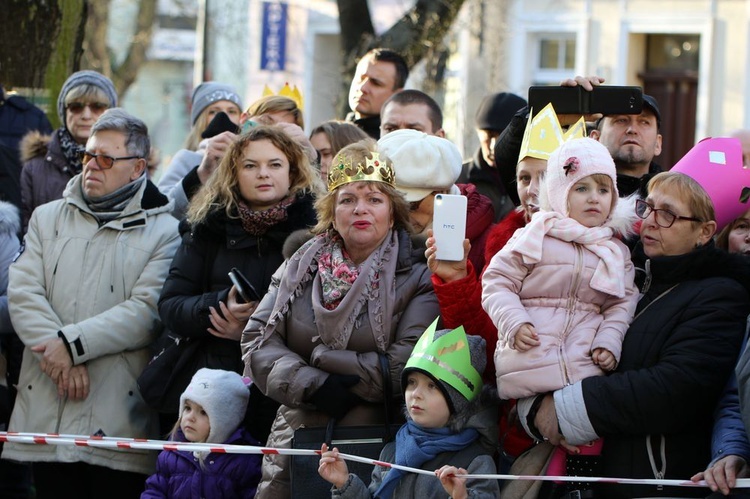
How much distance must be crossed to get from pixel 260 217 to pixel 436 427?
1.62 meters

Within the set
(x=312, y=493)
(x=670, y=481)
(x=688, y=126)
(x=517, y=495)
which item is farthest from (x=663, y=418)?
(x=688, y=126)

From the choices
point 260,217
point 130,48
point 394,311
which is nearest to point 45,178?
point 260,217

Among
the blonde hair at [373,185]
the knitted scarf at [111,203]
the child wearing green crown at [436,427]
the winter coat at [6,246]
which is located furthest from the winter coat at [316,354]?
the winter coat at [6,246]

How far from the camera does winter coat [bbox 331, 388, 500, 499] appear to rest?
16.1 ft

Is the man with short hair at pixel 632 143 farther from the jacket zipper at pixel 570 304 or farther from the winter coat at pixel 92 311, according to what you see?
the winter coat at pixel 92 311

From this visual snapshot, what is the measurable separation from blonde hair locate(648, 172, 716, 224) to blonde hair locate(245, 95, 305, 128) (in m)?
2.96

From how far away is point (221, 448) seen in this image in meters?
5.66

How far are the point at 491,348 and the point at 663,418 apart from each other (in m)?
0.85

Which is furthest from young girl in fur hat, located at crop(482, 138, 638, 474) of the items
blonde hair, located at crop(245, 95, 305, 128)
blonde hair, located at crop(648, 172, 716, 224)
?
blonde hair, located at crop(245, 95, 305, 128)

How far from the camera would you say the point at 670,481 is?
470cm

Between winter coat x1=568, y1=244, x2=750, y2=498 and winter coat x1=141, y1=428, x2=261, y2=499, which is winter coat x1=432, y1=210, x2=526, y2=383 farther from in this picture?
winter coat x1=141, y1=428, x2=261, y2=499

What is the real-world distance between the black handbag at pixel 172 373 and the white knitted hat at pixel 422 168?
134 centimetres

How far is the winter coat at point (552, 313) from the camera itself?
486 centimetres

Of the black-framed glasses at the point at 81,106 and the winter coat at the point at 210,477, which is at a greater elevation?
the black-framed glasses at the point at 81,106
